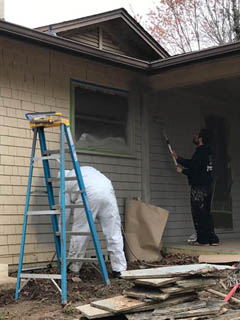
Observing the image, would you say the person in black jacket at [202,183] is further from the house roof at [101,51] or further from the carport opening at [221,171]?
the carport opening at [221,171]

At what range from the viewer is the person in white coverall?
617 centimetres

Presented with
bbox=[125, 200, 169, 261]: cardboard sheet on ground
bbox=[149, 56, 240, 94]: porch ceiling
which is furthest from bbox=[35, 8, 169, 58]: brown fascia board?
bbox=[125, 200, 169, 261]: cardboard sheet on ground

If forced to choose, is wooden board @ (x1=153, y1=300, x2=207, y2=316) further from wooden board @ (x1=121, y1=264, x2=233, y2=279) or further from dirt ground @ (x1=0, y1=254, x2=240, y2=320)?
dirt ground @ (x1=0, y1=254, x2=240, y2=320)

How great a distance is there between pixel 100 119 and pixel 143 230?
192cm

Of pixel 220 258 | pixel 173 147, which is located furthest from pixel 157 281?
pixel 173 147

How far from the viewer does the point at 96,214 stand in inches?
248

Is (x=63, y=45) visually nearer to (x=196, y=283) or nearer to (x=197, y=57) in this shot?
(x=197, y=57)

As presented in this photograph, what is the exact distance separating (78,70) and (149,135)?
186cm

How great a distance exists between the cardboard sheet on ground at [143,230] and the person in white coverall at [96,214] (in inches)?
59.5

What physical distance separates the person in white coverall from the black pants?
7.91 feet

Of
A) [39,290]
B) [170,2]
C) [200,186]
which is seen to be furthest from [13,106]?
[170,2]

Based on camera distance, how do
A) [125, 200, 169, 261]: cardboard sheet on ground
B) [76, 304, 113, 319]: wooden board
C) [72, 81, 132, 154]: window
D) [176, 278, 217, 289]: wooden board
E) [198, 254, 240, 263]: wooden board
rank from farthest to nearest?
[125, 200, 169, 261]: cardboard sheet on ground
[72, 81, 132, 154]: window
[198, 254, 240, 263]: wooden board
[176, 278, 217, 289]: wooden board
[76, 304, 113, 319]: wooden board

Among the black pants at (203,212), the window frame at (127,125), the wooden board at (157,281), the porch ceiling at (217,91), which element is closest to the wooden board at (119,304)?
the wooden board at (157,281)

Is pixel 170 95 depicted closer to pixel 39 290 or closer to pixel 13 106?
pixel 13 106
